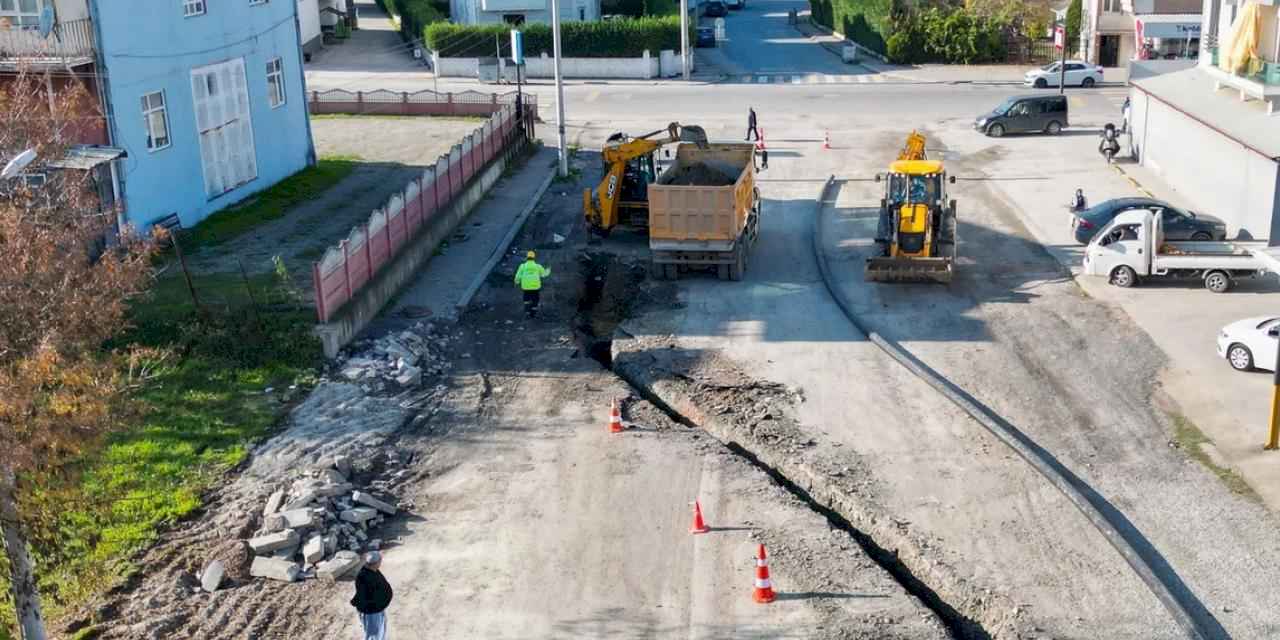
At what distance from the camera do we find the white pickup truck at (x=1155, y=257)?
24984 mm

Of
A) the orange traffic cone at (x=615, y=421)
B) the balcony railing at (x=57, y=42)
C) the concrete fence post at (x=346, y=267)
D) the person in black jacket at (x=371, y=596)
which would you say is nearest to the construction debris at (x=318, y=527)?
the person in black jacket at (x=371, y=596)

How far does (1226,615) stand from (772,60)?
5412 cm

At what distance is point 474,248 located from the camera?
29.9 m

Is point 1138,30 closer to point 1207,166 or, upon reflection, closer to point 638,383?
point 1207,166

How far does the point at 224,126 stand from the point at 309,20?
119ft

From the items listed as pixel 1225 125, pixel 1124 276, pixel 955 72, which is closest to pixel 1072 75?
pixel 955 72

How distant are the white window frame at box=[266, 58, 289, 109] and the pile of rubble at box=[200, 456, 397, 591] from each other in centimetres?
2141

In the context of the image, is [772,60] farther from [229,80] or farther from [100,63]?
[100,63]

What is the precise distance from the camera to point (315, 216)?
3250 centimetres

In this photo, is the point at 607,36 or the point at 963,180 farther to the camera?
the point at 607,36

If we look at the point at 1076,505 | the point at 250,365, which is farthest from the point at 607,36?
the point at 1076,505

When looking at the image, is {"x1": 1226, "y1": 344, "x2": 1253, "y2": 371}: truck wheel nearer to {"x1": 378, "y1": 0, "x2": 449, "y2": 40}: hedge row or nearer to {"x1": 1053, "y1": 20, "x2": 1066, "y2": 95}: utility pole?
{"x1": 1053, "y1": 20, "x2": 1066, "y2": 95}: utility pole

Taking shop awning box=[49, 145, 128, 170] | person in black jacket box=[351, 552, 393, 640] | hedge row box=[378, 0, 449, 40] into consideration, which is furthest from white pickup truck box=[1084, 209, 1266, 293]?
hedge row box=[378, 0, 449, 40]

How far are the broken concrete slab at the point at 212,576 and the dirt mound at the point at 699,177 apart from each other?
596 inches
